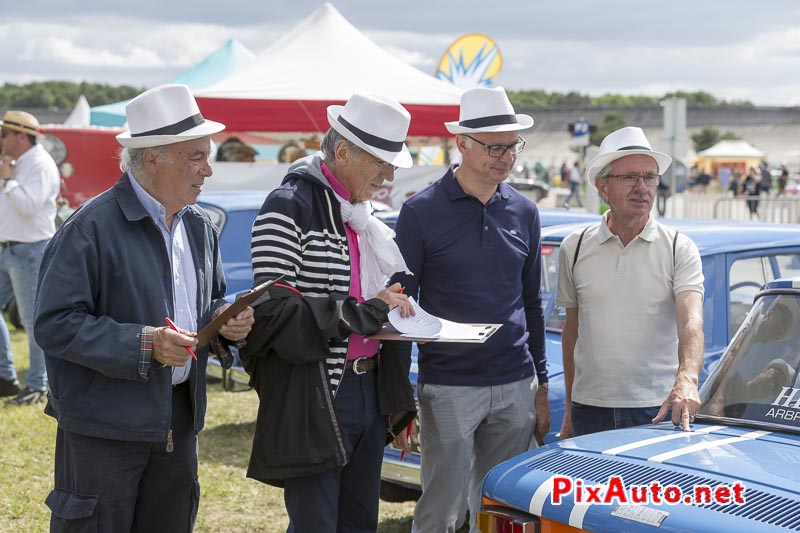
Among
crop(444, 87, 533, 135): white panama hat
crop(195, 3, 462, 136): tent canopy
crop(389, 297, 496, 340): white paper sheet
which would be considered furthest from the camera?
crop(195, 3, 462, 136): tent canopy

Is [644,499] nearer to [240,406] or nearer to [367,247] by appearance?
[367,247]

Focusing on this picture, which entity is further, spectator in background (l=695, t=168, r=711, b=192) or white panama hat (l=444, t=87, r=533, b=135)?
spectator in background (l=695, t=168, r=711, b=192)

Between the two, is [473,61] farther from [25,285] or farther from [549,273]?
[549,273]

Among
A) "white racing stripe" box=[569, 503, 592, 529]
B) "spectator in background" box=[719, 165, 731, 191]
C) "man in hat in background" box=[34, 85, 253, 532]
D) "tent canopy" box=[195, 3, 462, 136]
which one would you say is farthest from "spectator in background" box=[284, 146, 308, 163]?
"spectator in background" box=[719, 165, 731, 191]

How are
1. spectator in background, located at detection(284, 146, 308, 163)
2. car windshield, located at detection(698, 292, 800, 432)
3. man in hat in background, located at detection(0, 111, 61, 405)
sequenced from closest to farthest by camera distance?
car windshield, located at detection(698, 292, 800, 432), man in hat in background, located at detection(0, 111, 61, 405), spectator in background, located at detection(284, 146, 308, 163)

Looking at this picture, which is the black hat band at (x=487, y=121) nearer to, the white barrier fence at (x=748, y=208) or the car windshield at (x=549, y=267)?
the car windshield at (x=549, y=267)

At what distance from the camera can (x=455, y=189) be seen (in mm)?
4008

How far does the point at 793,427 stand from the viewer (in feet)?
9.83

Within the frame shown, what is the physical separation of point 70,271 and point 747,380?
218 centimetres

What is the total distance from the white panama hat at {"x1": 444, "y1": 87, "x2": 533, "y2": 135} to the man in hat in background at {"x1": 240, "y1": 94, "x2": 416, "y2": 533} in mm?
606

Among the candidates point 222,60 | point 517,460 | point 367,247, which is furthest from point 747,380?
point 222,60

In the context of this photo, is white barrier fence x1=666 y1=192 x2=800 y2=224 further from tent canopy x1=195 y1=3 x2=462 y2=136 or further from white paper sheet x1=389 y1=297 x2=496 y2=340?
white paper sheet x1=389 y1=297 x2=496 y2=340

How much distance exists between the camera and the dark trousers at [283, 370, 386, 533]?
330cm

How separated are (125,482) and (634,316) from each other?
6.79ft
